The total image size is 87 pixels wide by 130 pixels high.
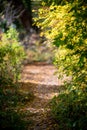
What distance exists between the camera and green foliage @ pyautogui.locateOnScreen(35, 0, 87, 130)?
7148 millimetres

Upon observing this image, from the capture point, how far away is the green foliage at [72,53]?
281 inches

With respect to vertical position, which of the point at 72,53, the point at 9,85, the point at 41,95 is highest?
the point at 72,53

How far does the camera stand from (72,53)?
774 centimetres

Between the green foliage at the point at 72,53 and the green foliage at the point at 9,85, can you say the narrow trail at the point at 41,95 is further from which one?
the green foliage at the point at 9,85

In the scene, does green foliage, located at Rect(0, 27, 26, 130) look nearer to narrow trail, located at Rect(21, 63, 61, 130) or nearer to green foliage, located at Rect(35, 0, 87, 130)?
narrow trail, located at Rect(21, 63, 61, 130)

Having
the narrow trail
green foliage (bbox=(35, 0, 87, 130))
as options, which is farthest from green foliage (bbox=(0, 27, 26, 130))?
green foliage (bbox=(35, 0, 87, 130))

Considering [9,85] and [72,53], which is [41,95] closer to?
[9,85]

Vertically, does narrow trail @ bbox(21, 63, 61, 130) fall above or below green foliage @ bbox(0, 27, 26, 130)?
below

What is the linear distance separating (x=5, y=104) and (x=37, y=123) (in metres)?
0.95

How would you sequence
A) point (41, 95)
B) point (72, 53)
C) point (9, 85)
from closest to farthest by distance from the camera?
point (72, 53) < point (9, 85) < point (41, 95)

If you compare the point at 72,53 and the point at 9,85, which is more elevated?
the point at 72,53

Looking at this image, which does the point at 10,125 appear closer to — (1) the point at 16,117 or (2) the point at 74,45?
(1) the point at 16,117

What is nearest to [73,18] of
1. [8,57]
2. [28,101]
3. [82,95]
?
[82,95]

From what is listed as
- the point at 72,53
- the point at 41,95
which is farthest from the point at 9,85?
the point at 72,53
